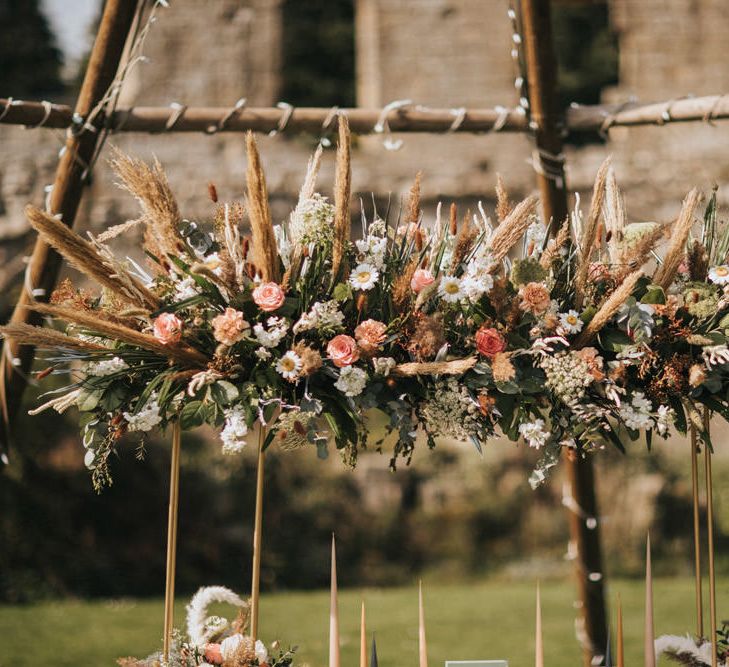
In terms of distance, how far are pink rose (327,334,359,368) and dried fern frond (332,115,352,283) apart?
0.15m

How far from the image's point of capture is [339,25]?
8984mm

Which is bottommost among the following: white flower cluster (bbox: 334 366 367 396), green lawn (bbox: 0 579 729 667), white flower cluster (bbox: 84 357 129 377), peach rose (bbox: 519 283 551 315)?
green lawn (bbox: 0 579 729 667)

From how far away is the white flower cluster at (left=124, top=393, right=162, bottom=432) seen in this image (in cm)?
212

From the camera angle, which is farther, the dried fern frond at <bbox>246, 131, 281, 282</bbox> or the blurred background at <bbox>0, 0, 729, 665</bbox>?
the blurred background at <bbox>0, 0, 729, 665</bbox>

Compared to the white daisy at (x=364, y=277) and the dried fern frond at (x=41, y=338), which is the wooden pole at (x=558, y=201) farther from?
the dried fern frond at (x=41, y=338)

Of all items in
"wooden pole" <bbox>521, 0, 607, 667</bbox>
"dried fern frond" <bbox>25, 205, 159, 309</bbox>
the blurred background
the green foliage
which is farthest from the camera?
the green foliage

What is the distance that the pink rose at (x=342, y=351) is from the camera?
208 cm

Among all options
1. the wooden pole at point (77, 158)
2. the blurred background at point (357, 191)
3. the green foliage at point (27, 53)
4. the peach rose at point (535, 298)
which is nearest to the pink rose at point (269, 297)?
the peach rose at point (535, 298)

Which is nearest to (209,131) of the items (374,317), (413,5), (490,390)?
(374,317)

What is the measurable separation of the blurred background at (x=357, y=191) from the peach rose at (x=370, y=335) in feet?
14.9

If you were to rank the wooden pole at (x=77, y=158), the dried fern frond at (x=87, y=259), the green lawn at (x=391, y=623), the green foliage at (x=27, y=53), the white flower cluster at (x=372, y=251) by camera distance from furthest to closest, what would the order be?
1. the green foliage at (x=27, y=53)
2. the green lawn at (x=391, y=623)
3. the wooden pole at (x=77, y=158)
4. the white flower cluster at (x=372, y=251)
5. the dried fern frond at (x=87, y=259)

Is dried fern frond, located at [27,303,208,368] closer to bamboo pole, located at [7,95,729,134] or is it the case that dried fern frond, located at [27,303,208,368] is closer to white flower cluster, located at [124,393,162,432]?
white flower cluster, located at [124,393,162,432]

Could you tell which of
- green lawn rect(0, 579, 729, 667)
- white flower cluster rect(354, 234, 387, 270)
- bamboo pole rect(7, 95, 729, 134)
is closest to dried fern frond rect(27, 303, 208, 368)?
white flower cluster rect(354, 234, 387, 270)

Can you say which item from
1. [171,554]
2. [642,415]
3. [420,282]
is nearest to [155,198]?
[420,282]
